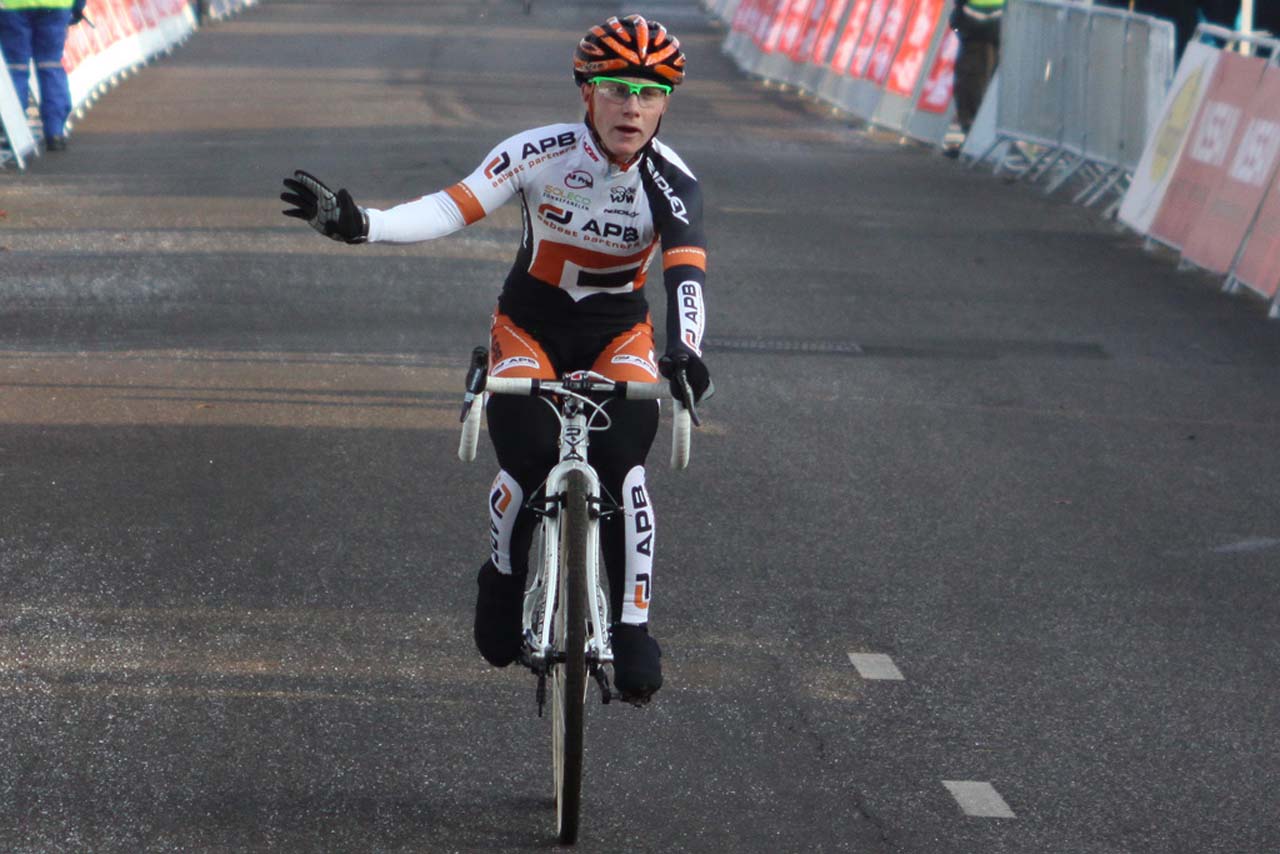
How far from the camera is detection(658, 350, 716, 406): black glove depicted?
4.92 metres

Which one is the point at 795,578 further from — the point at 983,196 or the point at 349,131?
the point at 349,131

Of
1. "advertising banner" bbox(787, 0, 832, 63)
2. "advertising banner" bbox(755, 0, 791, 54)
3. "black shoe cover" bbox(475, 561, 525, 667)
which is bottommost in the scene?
"advertising banner" bbox(755, 0, 791, 54)

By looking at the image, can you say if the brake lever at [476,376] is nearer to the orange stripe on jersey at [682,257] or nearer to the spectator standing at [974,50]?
the orange stripe on jersey at [682,257]

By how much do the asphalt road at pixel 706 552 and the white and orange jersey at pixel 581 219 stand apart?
135 centimetres

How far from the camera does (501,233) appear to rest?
15555 millimetres

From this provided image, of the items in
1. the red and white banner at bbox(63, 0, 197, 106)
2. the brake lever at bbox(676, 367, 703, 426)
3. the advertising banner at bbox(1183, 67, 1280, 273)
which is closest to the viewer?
the brake lever at bbox(676, 367, 703, 426)

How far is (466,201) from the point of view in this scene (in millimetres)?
5543

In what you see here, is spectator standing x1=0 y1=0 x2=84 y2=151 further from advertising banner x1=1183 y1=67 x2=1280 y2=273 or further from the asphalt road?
advertising banner x1=1183 y1=67 x2=1280 y2=273

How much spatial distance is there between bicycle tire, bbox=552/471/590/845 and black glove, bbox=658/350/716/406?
0.37 meters

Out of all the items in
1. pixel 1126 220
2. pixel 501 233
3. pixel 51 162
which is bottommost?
pixel 51 162

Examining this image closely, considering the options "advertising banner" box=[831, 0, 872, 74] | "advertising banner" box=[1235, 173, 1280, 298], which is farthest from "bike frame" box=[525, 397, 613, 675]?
"advertising banner" box=[831, 0, 872, 74]

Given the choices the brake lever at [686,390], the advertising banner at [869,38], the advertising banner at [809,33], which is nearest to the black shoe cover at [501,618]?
the brake lever at [686,390]

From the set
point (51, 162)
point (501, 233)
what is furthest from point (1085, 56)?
point (51, 162)

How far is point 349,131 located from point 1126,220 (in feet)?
28.9
